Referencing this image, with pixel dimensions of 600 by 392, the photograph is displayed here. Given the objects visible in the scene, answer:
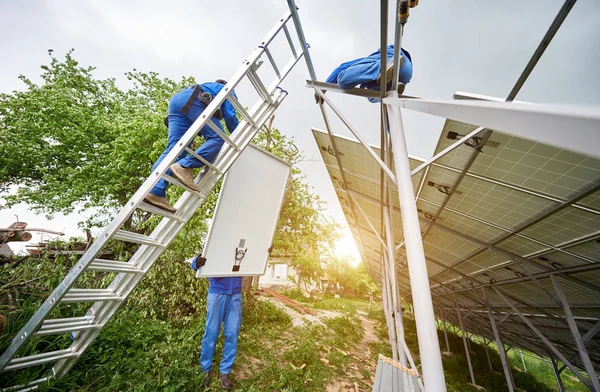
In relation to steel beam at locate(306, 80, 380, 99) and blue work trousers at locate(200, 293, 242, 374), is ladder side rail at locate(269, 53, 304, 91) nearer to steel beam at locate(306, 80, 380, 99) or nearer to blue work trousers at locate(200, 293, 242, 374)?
steel beam at locate(306, 80, 380, 99)

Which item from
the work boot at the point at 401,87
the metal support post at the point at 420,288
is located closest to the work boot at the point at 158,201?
the metal support post at the point at 420,288

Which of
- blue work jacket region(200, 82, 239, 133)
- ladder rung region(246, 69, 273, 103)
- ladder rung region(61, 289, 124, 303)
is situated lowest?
ladder rung region(61, 289, 124, 303)

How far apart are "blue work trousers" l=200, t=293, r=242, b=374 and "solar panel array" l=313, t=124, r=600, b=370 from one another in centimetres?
355

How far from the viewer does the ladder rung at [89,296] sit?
2.35 meters

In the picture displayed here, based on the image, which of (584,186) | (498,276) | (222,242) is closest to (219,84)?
(222,242)

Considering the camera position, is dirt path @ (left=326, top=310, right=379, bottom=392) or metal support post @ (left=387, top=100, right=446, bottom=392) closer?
metal support post @ (left=387, top=100, right=446, bottom=392)

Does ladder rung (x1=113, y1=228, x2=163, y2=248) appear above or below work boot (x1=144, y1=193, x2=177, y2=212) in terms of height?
below

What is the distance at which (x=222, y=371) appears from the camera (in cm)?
372

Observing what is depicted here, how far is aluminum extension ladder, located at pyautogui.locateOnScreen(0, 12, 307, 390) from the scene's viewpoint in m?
2.25

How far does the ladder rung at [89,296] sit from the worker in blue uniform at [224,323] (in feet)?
4.72

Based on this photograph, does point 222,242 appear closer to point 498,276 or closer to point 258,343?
point 258,343

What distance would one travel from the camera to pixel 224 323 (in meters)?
3.95

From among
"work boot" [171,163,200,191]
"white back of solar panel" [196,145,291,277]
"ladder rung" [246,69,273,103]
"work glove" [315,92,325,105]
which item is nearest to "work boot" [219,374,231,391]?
"white back of solar panel" [196,145,291,277]

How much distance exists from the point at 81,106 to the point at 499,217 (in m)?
21.3
